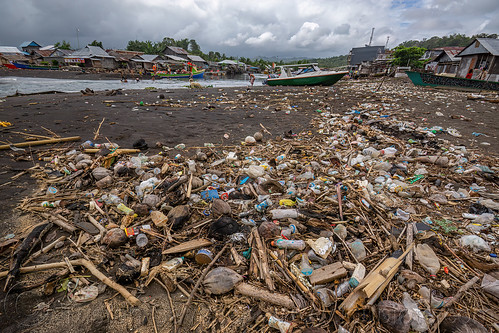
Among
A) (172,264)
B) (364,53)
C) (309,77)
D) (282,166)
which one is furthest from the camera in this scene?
(364,53)

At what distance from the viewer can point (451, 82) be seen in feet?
44.8

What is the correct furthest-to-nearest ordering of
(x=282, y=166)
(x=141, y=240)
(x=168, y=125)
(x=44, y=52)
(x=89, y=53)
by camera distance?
(x=44, y=52)
(x=89, y=53)
(x=168, y=125)
(x=282, y=166)
(x=141, y=240)

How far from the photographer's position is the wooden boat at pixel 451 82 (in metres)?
12.7

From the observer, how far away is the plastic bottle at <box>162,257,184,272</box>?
1666 millimetres

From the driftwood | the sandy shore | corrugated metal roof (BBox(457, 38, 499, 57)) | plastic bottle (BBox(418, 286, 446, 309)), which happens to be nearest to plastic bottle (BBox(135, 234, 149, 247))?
the sandy shore

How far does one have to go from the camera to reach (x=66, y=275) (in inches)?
62.5

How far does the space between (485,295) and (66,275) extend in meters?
3.09

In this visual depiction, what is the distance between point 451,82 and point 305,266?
18531 millimetres

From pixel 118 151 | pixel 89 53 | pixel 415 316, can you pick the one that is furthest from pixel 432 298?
pixel 89 53

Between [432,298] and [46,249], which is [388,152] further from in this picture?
[46,249]

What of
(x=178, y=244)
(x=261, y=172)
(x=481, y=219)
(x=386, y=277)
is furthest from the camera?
(x=261, y=172)

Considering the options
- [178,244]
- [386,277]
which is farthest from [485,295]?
[178,244]

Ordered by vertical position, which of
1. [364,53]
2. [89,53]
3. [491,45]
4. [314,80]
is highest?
[364,53]

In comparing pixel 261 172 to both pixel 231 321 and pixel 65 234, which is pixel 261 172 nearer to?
pixel 231 321
